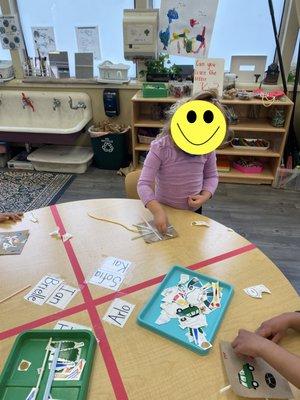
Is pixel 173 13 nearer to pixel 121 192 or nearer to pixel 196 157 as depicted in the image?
pixel 121 192

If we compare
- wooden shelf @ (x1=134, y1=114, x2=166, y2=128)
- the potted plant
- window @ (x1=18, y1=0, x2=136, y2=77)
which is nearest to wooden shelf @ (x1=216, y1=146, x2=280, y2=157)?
wooden shelf @ (x1=134, y1=114, x2=166, y2=128)

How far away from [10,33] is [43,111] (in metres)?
0.78

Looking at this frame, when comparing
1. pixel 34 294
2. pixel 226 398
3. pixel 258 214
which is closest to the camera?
pixel 226 398

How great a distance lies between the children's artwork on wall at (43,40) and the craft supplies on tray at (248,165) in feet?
7.19

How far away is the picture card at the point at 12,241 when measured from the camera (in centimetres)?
113

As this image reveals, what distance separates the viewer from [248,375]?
74 cm

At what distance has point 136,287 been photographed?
38.5 inches

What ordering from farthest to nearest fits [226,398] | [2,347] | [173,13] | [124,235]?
[173,13] → [124,235] → [2,347] → [226,398]

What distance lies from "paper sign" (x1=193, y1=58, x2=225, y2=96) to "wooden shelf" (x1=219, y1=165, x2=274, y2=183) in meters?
0.82

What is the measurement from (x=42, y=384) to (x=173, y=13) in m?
2.95

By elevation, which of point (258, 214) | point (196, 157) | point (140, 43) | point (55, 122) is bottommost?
point (258, 214)

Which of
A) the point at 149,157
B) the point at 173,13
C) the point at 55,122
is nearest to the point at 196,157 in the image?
the point at 149,157

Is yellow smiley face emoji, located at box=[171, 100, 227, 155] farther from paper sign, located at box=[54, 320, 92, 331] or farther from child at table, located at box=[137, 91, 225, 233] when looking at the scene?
paper sign, located at box=[54, 320, 92, 331]

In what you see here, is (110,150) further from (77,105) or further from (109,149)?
(77,105)
